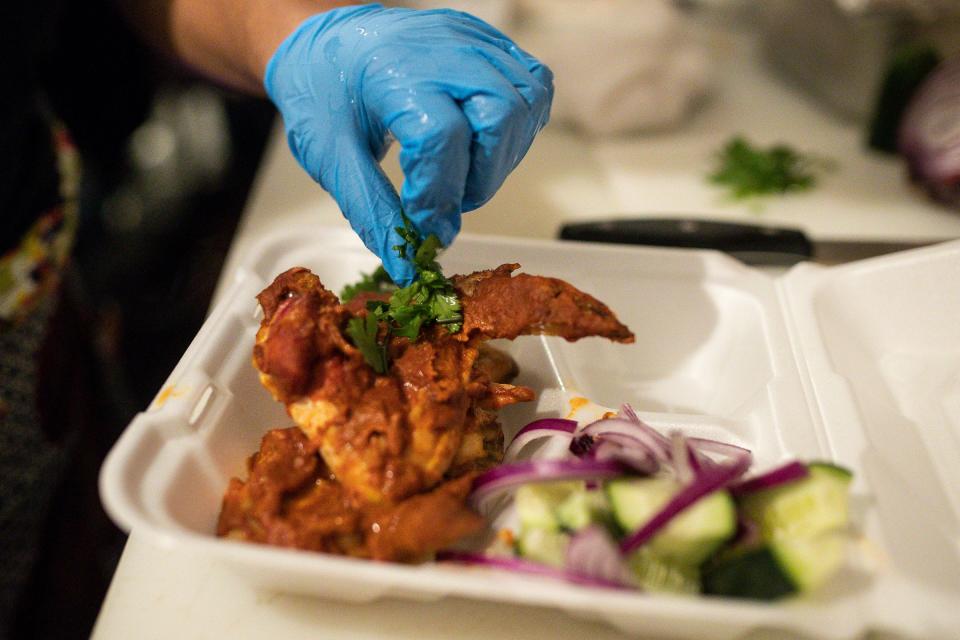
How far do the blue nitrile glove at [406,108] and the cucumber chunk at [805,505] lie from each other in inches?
36.2

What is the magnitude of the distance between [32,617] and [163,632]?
1.36 m

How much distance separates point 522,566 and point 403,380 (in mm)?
→ 465

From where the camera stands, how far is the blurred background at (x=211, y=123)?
267 centimetres

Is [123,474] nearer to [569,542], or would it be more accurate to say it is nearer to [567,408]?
[569,542]

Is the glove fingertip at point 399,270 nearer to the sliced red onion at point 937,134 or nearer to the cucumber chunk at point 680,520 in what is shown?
the cucumber chunk at point 680,520

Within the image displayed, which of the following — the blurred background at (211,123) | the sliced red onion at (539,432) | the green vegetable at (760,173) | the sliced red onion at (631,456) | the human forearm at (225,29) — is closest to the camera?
the sliced red onion at (631,456)

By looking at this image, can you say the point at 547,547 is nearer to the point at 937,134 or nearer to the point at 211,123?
the point at 937,134

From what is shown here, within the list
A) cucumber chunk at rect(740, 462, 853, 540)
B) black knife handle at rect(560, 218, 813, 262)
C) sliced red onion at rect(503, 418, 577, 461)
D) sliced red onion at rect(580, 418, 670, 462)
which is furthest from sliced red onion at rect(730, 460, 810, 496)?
black knife handle at rect(560, 218, 813, 262)

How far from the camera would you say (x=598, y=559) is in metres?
1.23

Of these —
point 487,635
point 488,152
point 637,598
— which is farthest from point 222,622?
point 488,152

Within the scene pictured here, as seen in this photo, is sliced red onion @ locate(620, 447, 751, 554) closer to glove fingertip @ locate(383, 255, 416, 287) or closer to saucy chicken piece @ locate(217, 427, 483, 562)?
saucy chicken piece @ locate(217, 427, 483, 562)

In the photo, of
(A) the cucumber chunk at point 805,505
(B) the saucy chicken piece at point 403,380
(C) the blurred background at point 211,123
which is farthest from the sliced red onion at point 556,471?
(C) the blurred background at point 211,123

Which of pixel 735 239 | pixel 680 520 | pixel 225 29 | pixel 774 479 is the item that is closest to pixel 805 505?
pixel 774 479

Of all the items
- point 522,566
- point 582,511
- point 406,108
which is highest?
point 406,108
